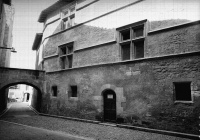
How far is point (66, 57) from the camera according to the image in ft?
35.4

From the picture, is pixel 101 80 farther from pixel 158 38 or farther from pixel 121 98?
pixel 158 38

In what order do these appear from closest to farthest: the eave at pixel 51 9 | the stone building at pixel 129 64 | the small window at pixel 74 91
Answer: the stone building at pixel 129 64, the small window at pixel 74 91, the eave at pixel 51 9

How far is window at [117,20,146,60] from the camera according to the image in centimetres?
714

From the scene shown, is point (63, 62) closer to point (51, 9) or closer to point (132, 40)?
point (51, 9)

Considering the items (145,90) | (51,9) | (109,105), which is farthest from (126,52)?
(51,9)

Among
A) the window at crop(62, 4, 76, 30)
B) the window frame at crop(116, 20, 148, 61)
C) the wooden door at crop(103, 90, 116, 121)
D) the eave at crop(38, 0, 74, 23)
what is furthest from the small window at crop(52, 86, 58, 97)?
the eave at crop(38, 0, 74, 23)

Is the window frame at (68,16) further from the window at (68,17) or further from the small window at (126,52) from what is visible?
the small window at (126,52)

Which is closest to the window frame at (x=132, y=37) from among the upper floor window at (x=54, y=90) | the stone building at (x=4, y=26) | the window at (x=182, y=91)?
the window at (x=182, y=91)

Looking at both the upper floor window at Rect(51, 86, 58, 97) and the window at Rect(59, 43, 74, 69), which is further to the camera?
the upper floor window at Rect(51, 86, 58, 97)

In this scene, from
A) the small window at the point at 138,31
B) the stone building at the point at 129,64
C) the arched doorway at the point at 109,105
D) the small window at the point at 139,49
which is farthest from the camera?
the arched doorway at the point at 109,105

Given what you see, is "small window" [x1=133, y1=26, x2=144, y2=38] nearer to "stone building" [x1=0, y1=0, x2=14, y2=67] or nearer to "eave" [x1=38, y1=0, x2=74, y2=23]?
"eave" [x1=38, y1=0, x2=74, y2=23]

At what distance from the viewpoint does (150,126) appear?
6.06 m

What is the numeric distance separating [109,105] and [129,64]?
98.9 inches

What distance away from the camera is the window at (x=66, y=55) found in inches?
419
